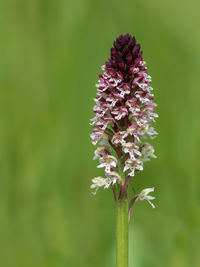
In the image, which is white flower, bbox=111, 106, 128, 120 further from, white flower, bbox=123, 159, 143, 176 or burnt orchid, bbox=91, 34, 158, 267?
white flower, bbox=123, 159, 143, 176

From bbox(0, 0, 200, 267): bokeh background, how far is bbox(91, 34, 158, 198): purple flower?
4.48 feet

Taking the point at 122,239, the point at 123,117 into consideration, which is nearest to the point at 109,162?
the point at 123,117

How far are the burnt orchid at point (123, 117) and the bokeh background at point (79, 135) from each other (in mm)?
1317

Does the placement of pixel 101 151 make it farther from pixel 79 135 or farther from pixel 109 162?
pixel 79 135

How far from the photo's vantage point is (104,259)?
4.89 m

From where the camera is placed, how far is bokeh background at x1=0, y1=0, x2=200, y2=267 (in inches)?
193

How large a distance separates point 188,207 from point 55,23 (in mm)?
2915

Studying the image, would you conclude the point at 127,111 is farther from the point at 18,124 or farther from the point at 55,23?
the point at 55,23

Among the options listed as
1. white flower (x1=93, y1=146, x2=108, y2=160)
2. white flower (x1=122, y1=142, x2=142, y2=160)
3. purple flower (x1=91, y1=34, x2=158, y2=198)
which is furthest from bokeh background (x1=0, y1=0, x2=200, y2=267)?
white flower (x1=122, y1=142, x2=142, y2=160)

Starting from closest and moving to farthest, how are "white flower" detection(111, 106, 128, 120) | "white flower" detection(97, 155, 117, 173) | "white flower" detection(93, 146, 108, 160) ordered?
"white flower" detection(111, 106, 128, 120) → "white flower" detection(97, 155, 117, 173) → "white flower" detection(93, 146, 108, 160)

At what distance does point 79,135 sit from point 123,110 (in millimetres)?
3303

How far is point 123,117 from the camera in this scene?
3.13 m

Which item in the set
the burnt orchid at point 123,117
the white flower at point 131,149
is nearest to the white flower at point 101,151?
the burnt orchid at point 123,117

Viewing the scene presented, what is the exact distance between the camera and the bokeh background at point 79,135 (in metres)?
4.90
